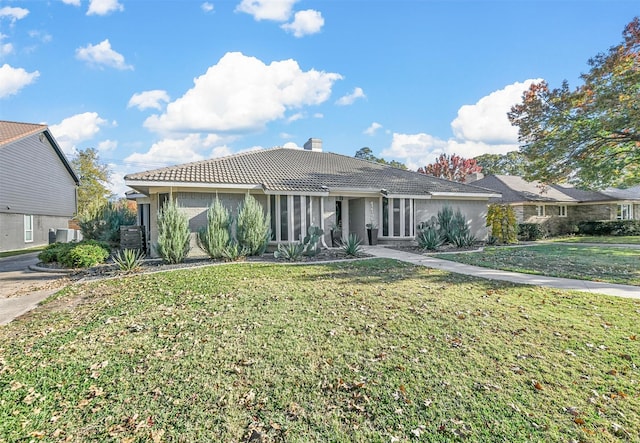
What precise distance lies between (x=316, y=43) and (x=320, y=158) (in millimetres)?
6637

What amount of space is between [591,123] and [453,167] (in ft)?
77.4

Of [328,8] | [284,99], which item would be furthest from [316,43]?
[284,99]

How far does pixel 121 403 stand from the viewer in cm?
334

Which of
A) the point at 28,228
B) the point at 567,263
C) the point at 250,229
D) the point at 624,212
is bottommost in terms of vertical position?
the point at 567,263

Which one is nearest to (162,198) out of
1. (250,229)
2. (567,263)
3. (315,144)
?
(250,229)

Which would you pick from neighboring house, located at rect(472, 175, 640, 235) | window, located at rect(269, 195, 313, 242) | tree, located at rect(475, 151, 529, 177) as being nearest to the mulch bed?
window, located at rect(269, 195, 313, 242)

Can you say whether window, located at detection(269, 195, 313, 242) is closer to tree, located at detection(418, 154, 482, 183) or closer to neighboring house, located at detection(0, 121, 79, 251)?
neighboring house, located at detection(0, 121, 79, 251)

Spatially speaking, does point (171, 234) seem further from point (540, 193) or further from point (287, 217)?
point (540, 193)

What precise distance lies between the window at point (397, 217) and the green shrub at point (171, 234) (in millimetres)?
9570

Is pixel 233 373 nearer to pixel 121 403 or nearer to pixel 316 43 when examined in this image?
pixel 121 403

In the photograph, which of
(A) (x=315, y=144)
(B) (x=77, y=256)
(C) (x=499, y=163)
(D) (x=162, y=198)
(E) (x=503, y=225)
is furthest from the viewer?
(C) (x=499, y=163)

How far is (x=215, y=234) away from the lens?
11227 mm

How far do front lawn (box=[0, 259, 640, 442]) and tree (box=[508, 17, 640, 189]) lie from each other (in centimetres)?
1500

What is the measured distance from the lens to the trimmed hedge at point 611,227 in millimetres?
23812
